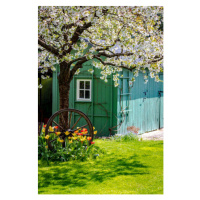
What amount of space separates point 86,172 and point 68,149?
803mm

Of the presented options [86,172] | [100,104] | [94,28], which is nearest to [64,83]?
[94,28]

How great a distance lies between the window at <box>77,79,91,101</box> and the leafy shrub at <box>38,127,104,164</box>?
138 inches

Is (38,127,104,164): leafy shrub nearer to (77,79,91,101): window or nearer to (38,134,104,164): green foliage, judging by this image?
(38,134,104,164): green foliage

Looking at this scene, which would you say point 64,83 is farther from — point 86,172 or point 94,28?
point 86,172

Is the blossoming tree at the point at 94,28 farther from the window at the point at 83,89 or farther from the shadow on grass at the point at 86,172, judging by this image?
the window at the point at 83,89

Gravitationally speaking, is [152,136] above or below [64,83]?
below

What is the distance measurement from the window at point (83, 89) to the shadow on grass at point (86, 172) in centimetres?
389

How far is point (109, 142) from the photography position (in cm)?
875

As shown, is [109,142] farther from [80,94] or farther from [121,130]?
[80,94]

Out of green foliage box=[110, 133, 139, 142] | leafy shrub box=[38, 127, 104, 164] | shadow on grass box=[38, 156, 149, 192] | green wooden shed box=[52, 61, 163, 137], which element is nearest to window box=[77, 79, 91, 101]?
green wooden shed box=[52, 61, 163, 137]

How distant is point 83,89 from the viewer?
10.3 m
